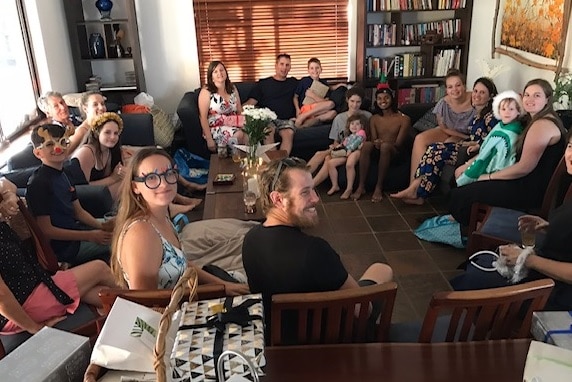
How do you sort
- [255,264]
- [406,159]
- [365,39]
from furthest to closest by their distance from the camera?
[365,39] < [406,159] < [255,264]

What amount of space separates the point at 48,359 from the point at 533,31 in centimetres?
487

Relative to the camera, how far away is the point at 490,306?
1.62m

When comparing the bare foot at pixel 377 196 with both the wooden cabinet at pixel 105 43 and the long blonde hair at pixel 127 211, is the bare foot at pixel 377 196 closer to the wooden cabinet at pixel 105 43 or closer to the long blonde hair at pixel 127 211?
the wooden cabinet at pixel 105 43

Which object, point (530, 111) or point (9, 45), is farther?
point (9, 45)

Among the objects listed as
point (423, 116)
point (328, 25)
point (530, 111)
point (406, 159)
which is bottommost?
point (406, 159)

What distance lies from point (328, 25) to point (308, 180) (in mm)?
4751

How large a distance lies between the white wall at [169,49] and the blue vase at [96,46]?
0.81 ft

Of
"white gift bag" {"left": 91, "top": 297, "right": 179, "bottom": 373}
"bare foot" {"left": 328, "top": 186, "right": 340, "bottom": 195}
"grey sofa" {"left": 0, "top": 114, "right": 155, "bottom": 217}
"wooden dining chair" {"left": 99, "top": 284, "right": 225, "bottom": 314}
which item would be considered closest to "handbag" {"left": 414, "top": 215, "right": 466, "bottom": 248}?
"bare foot" {"left": 328, "top": 186, "right": 340, "bottom": 195}

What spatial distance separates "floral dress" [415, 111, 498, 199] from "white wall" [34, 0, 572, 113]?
3.25ft

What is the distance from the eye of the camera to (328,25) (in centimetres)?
643

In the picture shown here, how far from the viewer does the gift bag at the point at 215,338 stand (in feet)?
3.79

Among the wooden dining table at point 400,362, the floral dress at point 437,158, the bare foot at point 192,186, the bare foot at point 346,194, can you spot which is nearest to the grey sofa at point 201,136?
the bare foot at point 192,186

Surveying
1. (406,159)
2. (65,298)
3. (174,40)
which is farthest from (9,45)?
(406,159)

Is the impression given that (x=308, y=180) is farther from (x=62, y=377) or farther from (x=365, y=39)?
(x=365, y=39)
